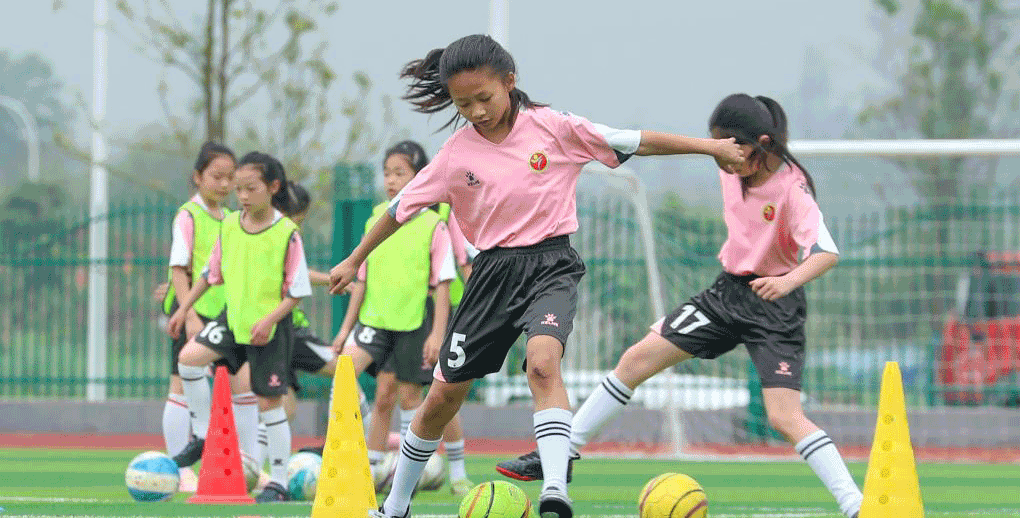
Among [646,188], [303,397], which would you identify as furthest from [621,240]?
[303,397]

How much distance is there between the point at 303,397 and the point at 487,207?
10.5 meters

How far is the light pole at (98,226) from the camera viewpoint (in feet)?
57.8

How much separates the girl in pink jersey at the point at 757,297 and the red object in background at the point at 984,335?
356 inches

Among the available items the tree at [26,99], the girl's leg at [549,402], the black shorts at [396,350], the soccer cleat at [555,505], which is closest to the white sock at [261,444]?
the black shorts at [396,350]

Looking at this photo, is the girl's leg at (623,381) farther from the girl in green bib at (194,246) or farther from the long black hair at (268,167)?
the girl in green bib at (194,246)

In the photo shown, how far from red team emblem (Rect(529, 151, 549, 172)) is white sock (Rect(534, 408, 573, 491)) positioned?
37.0 inches

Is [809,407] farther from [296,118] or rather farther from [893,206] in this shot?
[296,118]

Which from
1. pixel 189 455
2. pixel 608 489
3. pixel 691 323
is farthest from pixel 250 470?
pixel 691 323

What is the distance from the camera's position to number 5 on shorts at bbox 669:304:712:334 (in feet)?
24.2

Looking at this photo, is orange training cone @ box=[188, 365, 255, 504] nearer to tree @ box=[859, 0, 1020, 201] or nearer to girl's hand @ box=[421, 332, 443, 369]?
girl's hand @ box=[421, 332, 443, 369]

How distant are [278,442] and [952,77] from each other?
102ft

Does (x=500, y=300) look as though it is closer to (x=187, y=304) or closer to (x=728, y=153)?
(x=728, y=153)

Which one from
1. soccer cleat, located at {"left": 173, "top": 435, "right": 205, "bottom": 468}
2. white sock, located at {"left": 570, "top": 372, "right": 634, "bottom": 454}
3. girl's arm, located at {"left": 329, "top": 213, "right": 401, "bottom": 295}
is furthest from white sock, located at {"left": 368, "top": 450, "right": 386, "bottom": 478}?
girl's arm, located at {"left": 329, "top": 213, "right": 401, "bottom": 295}

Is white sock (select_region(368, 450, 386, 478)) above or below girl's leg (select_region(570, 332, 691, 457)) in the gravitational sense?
below
